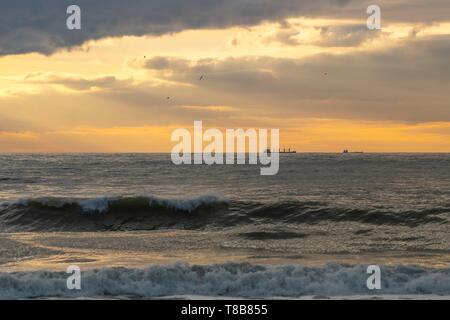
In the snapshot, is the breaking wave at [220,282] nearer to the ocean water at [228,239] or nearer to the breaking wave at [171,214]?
the ocean water at [228,239]

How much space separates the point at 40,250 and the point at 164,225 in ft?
25.1

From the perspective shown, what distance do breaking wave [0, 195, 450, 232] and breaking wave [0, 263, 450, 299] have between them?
392 inches

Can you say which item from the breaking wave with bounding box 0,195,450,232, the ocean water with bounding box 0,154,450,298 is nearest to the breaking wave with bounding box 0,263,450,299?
the ocean water with bounding box 0,154,450,298

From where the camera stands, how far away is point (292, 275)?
13891 millimetres

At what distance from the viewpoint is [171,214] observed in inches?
1078

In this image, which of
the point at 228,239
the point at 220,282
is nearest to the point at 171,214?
the point at 228,239

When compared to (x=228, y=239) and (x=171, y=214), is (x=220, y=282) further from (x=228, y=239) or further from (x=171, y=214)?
(x=171, y=214)

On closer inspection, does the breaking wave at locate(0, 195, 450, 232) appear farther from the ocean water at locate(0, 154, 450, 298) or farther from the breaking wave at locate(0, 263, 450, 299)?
the breaking wave at locate(0, 263, 450, 299)

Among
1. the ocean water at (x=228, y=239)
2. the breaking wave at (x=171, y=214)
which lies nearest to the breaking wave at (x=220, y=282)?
the ocean water at (x=228, y=239)

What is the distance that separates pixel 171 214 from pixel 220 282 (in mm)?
13884

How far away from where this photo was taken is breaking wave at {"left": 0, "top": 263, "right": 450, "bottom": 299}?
12992mm

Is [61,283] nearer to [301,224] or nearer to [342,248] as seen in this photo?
[342,248]

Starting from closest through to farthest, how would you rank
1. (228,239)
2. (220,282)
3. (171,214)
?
(220,282)
(228,239)
(171,214)

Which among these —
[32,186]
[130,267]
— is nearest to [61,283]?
[130,267]
